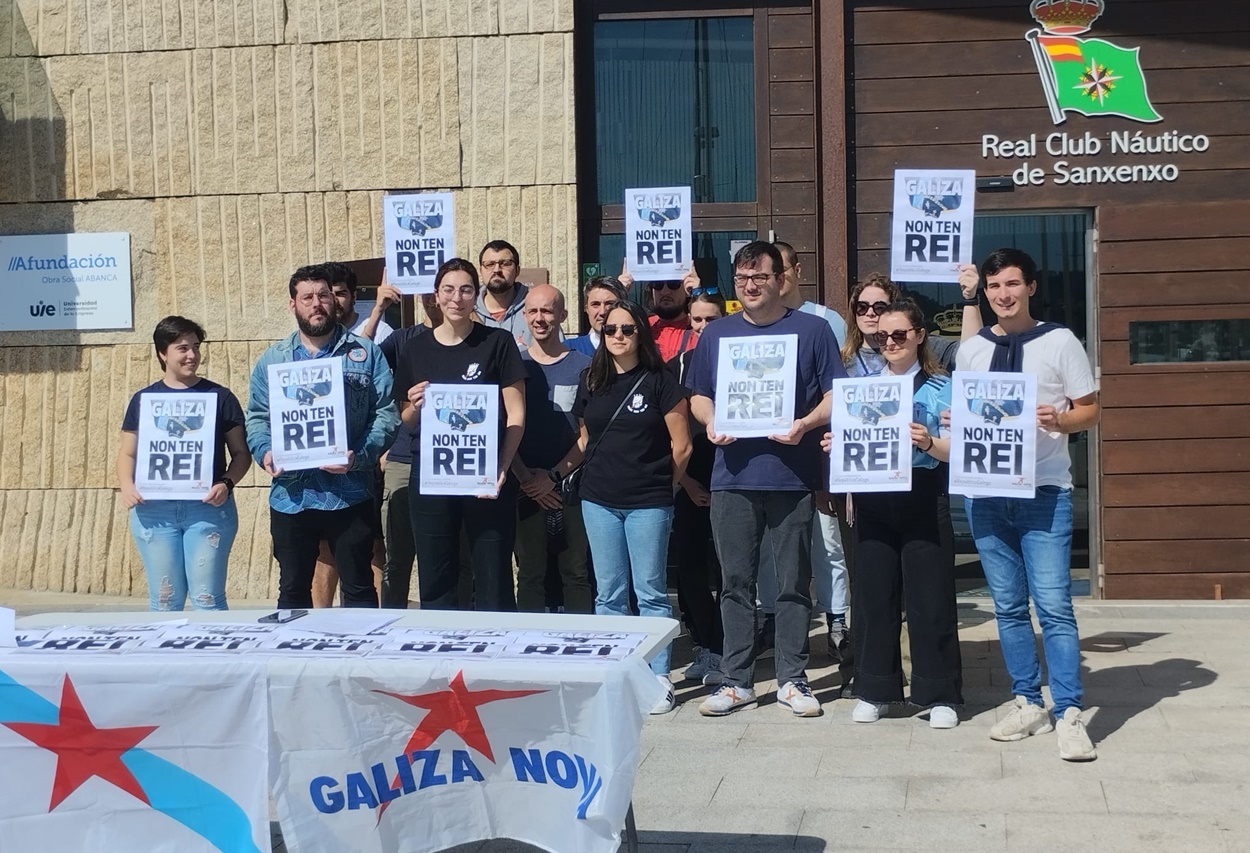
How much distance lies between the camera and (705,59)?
9.16 metres

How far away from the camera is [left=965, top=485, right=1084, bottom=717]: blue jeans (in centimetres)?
559

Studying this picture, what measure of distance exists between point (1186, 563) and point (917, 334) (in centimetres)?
379

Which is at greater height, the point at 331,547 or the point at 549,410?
the point at 549,410

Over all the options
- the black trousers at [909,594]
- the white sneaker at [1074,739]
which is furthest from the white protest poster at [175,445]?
the white sneaker at [1074,739]

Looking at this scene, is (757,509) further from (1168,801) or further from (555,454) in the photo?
(1168,801)

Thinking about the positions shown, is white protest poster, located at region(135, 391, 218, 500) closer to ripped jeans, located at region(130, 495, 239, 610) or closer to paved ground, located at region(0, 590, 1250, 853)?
ripped jeans, located at region(130, 495, 239, 610)

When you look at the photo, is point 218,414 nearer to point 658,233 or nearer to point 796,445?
point 658,233

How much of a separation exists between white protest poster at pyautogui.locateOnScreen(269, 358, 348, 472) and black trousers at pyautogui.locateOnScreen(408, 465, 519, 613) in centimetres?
49

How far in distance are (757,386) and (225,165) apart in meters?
4.77

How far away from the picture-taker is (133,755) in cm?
395

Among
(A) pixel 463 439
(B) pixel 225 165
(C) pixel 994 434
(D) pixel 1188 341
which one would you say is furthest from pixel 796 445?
(B) pixel 225 165

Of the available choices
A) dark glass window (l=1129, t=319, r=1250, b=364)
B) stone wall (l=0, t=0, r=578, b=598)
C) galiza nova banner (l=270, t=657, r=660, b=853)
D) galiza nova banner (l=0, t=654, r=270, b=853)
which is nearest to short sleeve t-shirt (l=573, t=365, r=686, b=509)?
galiza nova banner (l=270, t=657, r=660, b=853)

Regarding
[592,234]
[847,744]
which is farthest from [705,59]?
[847,744]

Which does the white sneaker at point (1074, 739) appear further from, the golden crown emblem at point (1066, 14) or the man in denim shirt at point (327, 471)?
the golden crown emblem at point (1066, 14)
